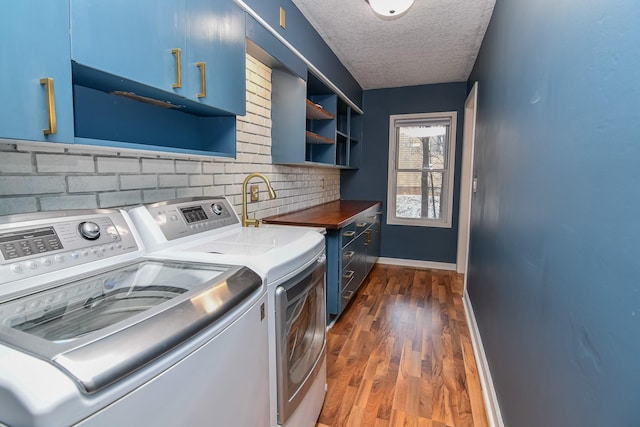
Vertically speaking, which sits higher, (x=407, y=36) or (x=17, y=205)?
(x=407, y=36)

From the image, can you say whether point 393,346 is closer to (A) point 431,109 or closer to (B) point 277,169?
(B) point 277,169

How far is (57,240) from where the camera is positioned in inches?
37.0

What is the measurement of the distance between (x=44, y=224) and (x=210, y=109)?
30.9 inches

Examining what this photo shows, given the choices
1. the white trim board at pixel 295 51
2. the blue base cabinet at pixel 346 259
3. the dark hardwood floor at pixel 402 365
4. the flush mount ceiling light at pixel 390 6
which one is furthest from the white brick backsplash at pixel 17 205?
the flush mount ceiling light at pixel 390 6

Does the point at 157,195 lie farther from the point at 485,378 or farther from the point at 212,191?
the point at 485,378

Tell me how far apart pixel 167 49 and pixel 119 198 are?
2.04 feet

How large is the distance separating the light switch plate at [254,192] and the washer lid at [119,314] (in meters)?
1.17

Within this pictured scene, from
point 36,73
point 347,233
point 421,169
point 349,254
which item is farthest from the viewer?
point 421,169

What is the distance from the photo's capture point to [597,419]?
713 mm

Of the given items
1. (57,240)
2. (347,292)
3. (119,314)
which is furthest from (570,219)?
(347,292)

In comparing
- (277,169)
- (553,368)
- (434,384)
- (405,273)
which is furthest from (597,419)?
(405,273)

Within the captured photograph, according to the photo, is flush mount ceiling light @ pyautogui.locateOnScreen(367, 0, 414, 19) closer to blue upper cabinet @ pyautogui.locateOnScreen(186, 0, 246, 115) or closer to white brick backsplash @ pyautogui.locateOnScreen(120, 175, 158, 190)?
blue upper cabinet @ pyautogui.locateOnScreen(186, 0, 246, 115)

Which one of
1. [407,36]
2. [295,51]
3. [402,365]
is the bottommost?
[402,365]

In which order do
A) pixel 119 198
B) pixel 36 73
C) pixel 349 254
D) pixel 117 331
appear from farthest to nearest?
pixel 349 254 < pixel 119 198 < pixel 36 73 < pixel 117 331
